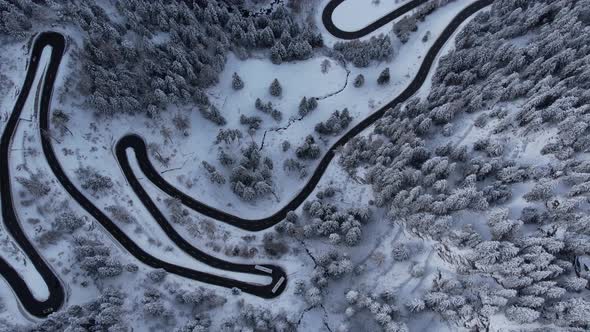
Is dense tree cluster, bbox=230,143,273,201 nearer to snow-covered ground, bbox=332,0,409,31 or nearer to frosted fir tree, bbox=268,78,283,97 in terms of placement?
frosted fir tree, bbox=268,78,283,97

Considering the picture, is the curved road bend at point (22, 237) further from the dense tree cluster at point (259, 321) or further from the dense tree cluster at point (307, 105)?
the dense tree cluster at point (307, 105)

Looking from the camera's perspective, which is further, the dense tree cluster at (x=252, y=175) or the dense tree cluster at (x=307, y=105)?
the dense tree cluster at (x=307, y=105)

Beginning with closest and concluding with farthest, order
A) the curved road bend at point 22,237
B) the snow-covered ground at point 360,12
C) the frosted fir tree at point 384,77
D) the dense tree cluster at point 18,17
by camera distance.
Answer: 1. the curved road bend at point 22,237
2. the dense tree cluster at point 18,17
3. the frosted fir tree at point 384,77
4. the snow-covered ground at point 360,12

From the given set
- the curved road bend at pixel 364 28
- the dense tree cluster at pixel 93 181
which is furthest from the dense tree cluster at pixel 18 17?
the curved road bend at pixel 364 28

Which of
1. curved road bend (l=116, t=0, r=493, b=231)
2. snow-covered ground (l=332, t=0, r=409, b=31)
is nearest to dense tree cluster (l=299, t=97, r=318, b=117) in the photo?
curved road bend (l=116, t=0, r=493, b=231)

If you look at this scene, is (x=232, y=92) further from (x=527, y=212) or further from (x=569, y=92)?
(x=569, y=92)

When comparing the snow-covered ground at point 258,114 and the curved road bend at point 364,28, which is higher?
the curved road bend at point 364,28
